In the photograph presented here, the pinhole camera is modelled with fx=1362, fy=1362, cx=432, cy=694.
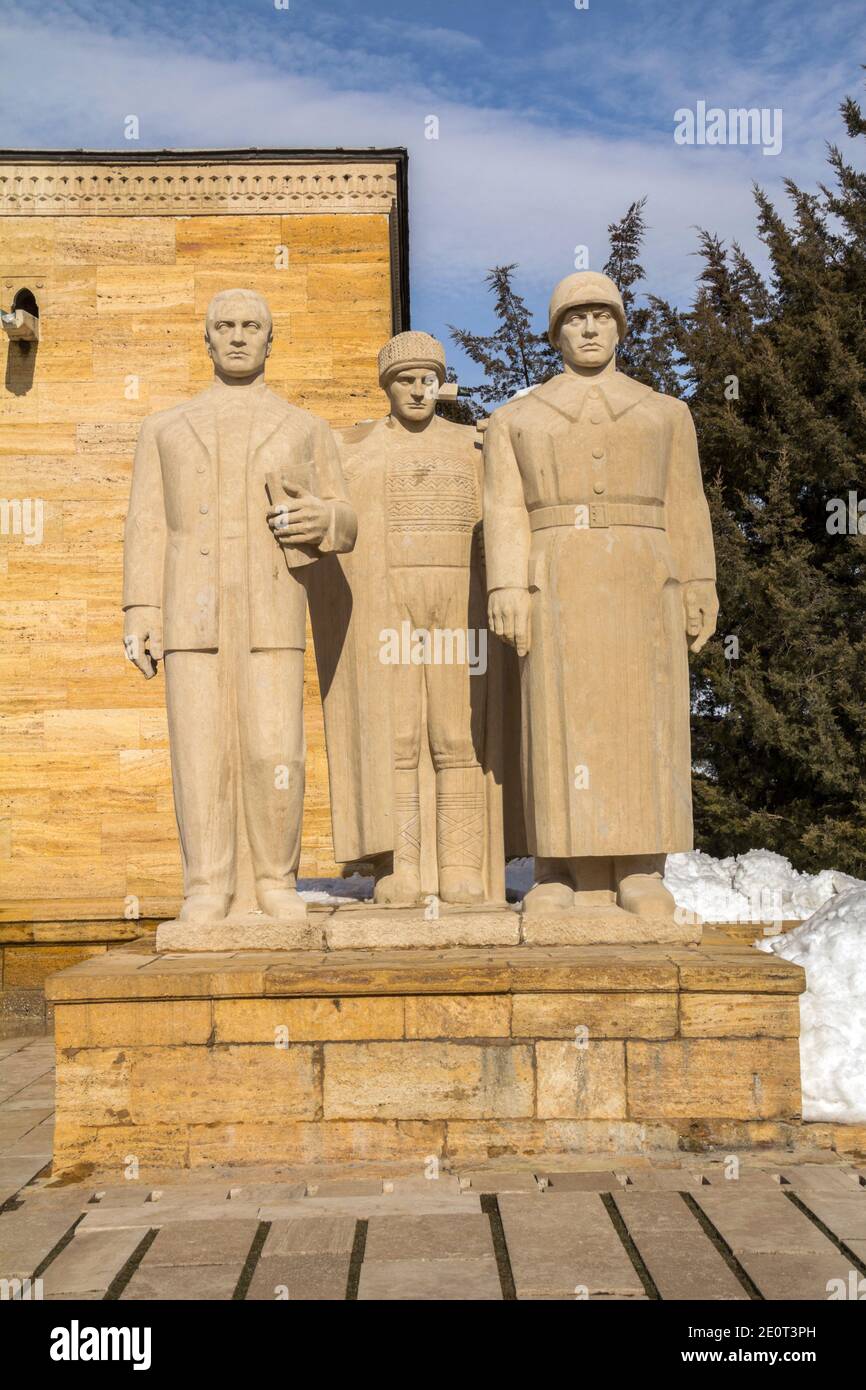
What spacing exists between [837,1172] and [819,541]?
847 cm

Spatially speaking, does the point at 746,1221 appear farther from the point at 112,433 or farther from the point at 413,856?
the point at 112,433

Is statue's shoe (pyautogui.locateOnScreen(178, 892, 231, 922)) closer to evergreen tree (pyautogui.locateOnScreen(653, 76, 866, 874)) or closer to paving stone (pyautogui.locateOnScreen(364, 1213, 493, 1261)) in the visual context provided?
paving stone (pyautogui.locateOnScreen(364, 1213, 493, 1261))

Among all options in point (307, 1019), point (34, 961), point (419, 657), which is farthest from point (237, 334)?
point (34, 961)

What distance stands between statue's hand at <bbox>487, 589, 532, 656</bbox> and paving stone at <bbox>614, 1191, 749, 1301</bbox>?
212 centimetres

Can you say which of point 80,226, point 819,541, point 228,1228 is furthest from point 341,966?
point 819,541

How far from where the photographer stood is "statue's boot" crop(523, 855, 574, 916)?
17.8 ft

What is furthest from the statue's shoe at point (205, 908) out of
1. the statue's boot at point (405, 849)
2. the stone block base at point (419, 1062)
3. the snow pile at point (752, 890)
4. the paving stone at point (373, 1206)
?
the snow pile at point (752, 890)

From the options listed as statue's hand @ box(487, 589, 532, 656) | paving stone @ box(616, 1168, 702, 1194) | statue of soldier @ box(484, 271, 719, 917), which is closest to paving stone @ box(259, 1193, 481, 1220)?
paving stone @ box(616, 1168, 702, 1194)

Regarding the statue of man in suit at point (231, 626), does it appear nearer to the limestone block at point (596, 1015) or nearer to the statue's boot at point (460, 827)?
the statue's boot at point (460, 827)

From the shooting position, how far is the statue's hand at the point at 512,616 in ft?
17.5

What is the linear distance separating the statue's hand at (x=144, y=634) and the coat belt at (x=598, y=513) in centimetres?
160

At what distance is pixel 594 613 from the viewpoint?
5.32 metres

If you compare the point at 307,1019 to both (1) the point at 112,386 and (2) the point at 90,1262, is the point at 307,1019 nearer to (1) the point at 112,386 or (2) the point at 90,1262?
(2) the point at 90,1262

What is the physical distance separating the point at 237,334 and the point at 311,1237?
3.49 metres
